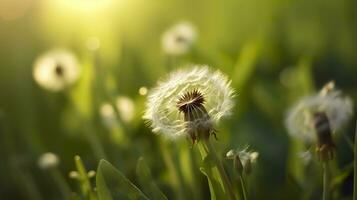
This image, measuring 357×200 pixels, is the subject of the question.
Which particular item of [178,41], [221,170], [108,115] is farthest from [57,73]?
[221,170]

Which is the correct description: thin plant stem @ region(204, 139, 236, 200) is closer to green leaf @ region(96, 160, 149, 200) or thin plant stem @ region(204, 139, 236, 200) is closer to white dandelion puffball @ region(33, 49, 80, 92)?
green leaf @ region(96, 160, 149, 200)

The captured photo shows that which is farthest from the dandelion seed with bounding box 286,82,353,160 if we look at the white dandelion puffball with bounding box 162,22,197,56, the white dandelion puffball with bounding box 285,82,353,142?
the white dandelion puffball with bounding box 162,22,197,56

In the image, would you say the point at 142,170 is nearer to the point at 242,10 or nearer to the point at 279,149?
the point at 279,149

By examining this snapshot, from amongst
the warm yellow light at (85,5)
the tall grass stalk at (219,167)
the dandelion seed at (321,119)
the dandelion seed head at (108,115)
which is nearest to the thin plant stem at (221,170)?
the tall grass stalk at (219,167)

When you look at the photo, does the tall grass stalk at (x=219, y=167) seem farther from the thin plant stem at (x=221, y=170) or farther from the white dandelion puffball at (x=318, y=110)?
the white dandelion puffball at (x=318, y=110)

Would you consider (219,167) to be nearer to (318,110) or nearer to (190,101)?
(190,101)
